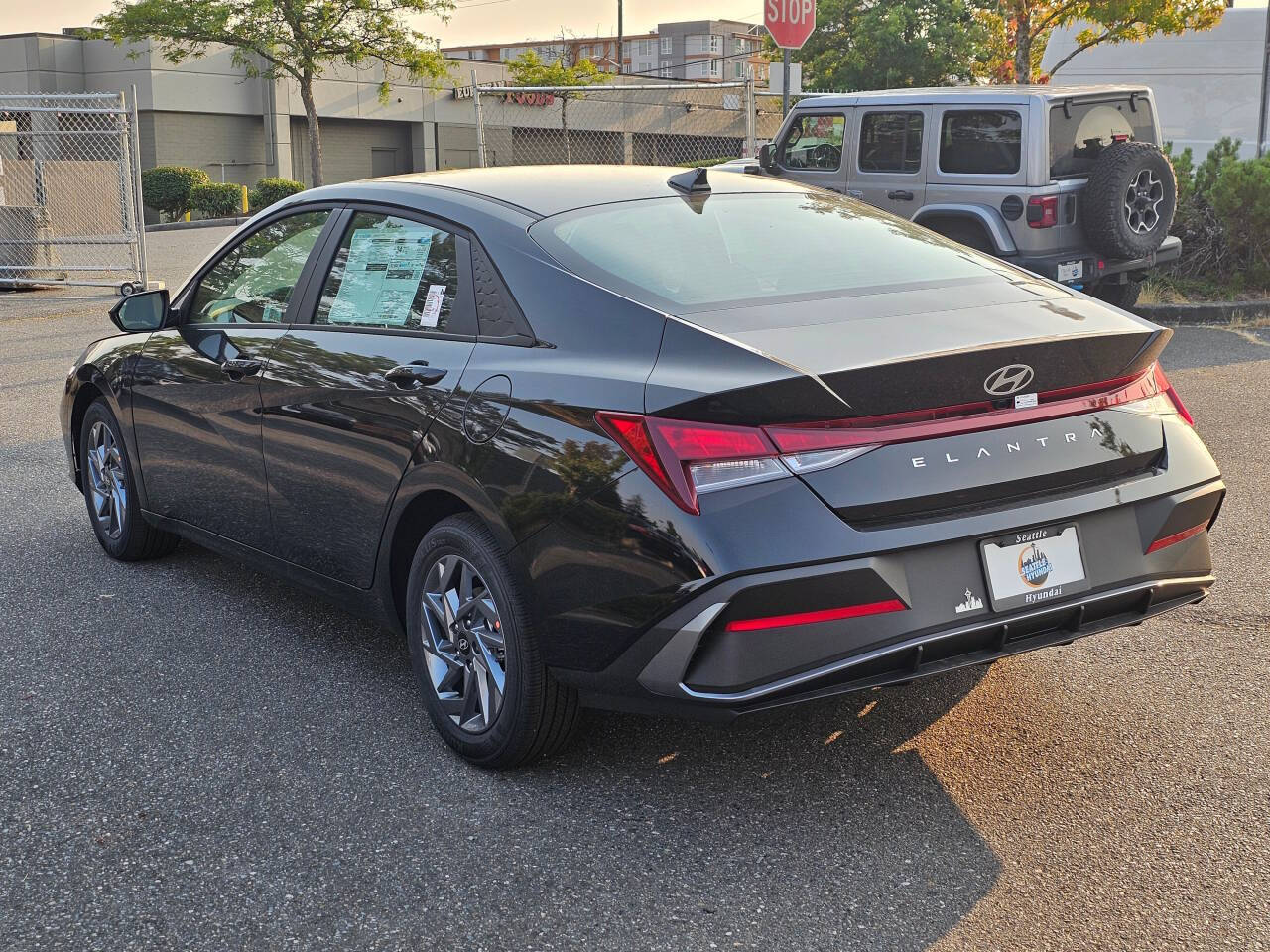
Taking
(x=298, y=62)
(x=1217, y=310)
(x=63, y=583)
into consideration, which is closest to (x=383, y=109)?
(x=298, y=62)

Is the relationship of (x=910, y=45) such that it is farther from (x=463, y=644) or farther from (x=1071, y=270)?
(x=463, y=644)

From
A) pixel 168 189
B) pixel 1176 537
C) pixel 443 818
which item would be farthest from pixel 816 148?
pixel 168 189

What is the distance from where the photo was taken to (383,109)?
51719mm

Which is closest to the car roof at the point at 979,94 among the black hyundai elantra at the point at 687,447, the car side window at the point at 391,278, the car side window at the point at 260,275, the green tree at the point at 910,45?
the black hyundai elantra at the point at 687,447

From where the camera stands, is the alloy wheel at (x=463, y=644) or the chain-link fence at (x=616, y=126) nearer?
the alloy wheel at (x=463, y=644)

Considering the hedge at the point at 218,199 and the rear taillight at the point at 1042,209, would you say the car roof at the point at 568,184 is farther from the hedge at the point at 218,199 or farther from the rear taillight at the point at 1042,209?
the hedge at the point at 218,199

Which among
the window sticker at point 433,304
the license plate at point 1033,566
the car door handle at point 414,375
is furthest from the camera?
the window sticker at point 433,304

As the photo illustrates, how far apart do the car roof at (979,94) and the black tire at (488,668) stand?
27.1 feet

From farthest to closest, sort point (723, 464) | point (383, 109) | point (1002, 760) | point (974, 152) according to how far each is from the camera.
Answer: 1. point (383, 109)
2. point (974, 152)
3. point (1002, 760)
4. point (723, 464)

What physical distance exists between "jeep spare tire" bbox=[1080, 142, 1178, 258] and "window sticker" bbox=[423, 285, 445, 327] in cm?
773

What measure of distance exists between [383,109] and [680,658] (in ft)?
169

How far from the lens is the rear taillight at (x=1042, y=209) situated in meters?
10.5

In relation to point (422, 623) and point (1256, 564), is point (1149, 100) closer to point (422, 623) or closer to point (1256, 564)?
point (1256, 564)

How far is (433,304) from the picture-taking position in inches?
159
